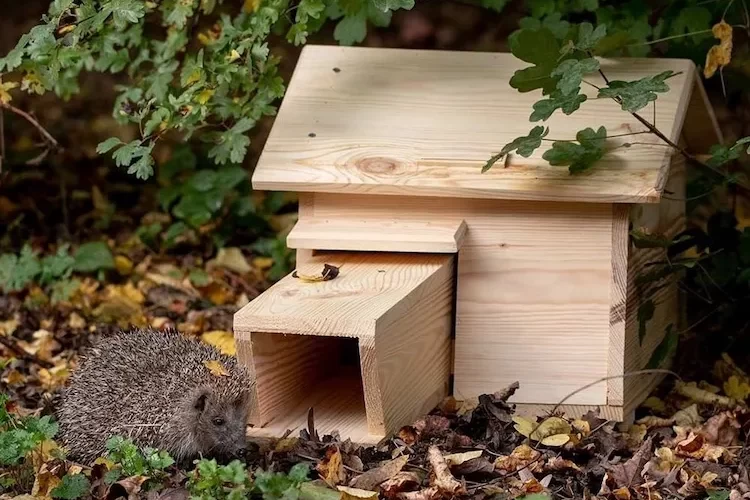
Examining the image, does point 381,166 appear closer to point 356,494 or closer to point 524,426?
point 524,426

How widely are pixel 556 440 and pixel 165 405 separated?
1348mm

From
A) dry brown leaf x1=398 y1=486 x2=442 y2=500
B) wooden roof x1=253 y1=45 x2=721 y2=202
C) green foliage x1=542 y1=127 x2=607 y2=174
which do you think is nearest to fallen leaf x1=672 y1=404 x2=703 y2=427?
wooden roof x1=253 y1=45 x2=721 y2=202

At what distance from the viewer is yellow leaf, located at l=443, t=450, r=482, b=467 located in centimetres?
405

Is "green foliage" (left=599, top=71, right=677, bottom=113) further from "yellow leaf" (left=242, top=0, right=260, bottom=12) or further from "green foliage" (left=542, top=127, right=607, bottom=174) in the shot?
"yellow leaf" (left=242, top=0, right=260, bottom=12)

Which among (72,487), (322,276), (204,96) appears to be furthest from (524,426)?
(204,96)

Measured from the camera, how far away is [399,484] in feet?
12.6

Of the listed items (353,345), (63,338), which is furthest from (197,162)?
(353,345)

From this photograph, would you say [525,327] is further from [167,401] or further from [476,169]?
[167,401]

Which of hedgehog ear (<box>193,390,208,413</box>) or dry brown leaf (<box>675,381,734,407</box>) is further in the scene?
dry brown leaf (<box>675,381,734,407</box>)

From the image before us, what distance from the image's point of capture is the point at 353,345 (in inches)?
204

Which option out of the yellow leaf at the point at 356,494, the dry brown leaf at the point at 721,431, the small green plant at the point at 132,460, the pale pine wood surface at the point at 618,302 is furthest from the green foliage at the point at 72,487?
the dry brown leaf at the point at 721,431

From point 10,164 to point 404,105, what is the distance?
383 centimetres

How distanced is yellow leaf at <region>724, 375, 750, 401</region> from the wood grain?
1.23 metres

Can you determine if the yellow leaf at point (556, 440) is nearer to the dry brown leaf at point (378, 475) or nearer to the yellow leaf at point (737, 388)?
the dry brown leaf at point (378, 475)
